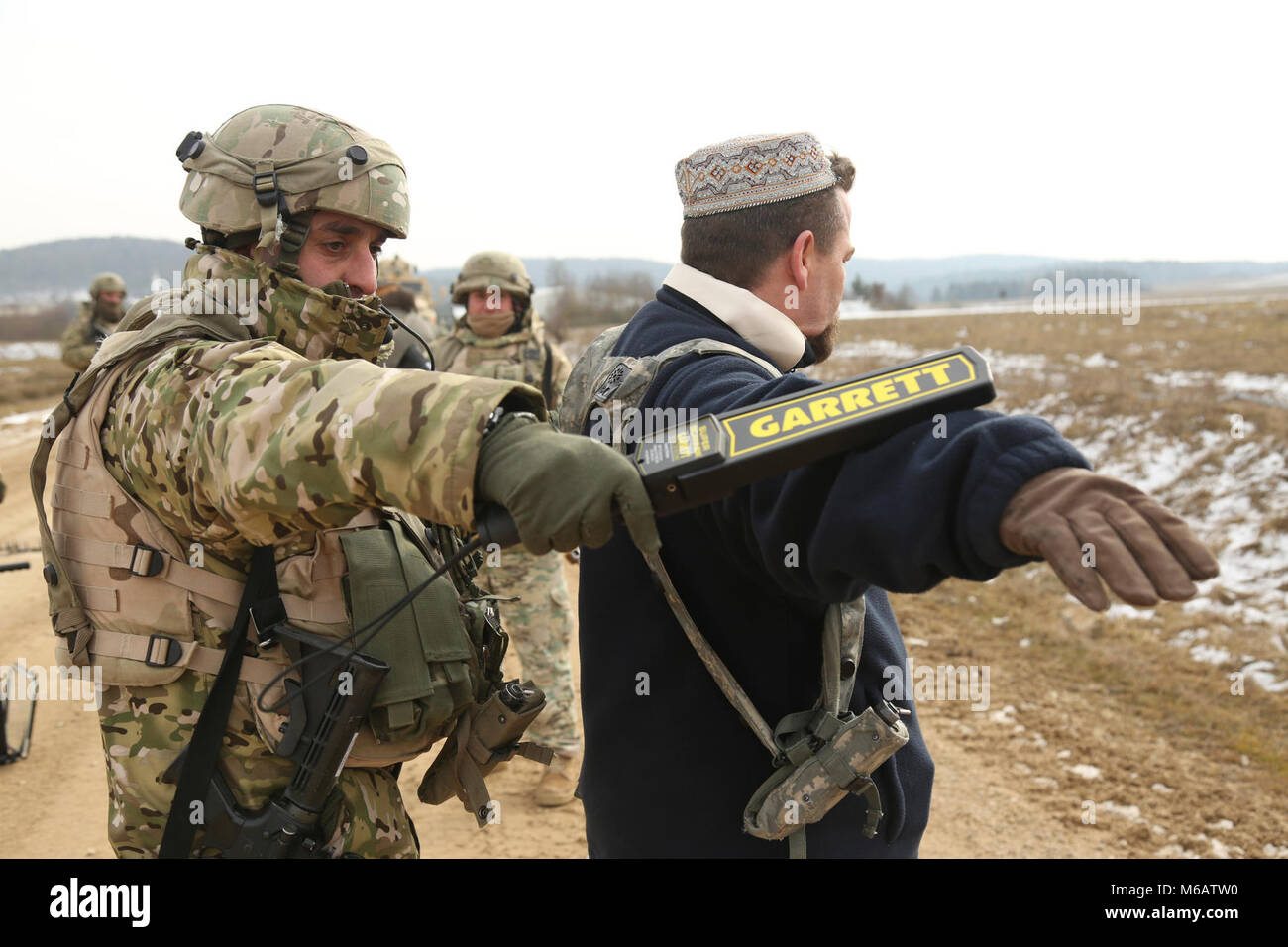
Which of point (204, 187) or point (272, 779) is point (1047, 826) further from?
point (204, 187)

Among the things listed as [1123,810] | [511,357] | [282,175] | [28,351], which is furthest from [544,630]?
[28,351]

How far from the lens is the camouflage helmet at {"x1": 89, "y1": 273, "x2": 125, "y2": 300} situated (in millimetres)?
10844

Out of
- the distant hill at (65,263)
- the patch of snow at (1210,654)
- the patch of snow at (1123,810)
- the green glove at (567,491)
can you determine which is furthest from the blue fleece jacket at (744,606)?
the distant hill at (65,263)

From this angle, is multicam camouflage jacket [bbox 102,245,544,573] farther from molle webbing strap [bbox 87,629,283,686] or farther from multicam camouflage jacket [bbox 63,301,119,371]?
multicam camouflage jacket [bbox 63,301,119,371]

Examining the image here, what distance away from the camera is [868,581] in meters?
1.51

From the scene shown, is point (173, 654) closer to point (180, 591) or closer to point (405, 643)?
point (180, 591)

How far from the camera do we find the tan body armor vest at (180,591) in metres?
2.14

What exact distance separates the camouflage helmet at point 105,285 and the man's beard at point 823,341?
34.9 feet

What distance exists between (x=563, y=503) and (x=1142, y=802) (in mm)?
4805

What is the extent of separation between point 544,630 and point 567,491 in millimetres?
4651

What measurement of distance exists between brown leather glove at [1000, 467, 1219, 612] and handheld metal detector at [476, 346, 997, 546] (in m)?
0.23

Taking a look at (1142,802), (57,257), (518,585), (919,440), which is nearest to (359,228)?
(919,440)
